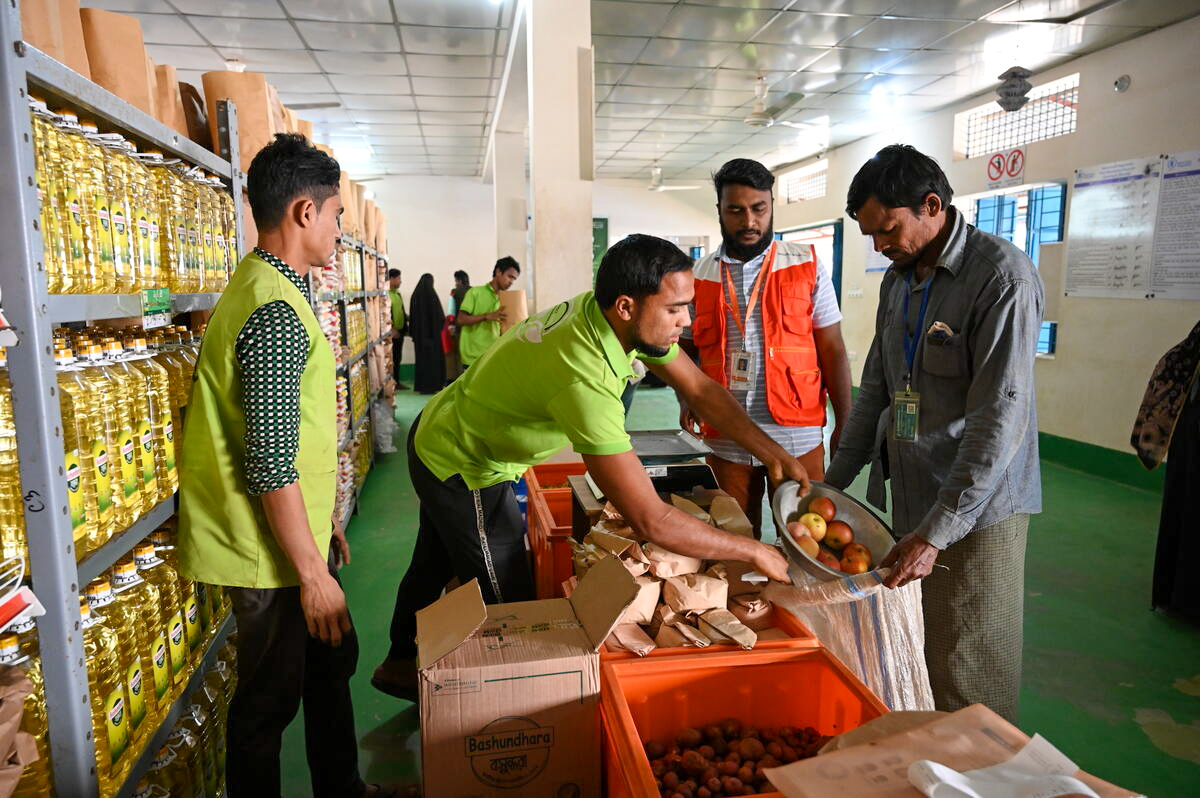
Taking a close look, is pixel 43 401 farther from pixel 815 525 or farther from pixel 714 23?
pixel 714 23

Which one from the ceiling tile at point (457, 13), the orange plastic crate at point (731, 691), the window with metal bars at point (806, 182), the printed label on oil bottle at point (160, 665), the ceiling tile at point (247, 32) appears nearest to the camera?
the orange plastic crate at point (731, 691)

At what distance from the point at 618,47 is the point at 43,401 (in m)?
5.86

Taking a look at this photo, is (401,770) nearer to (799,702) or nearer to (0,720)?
(799,702)

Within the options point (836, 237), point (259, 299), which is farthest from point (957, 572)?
point (836, 237)

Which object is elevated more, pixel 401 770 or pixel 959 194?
pixel 959 194

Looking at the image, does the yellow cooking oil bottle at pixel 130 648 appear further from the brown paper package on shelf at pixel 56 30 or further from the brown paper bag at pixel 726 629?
the brown paper bag at pixel 726 629

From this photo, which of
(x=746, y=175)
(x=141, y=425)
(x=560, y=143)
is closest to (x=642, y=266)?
(x=746, y=175)

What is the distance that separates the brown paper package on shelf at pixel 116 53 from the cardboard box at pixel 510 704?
1.44 m

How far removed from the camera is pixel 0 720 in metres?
1.01

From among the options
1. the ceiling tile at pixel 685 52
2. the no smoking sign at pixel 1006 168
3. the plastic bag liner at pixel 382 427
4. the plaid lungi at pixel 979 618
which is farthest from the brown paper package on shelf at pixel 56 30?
the no smoking sign at pixel 1006 168

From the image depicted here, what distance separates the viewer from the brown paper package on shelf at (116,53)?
1.70 m

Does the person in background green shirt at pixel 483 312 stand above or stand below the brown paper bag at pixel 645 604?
above

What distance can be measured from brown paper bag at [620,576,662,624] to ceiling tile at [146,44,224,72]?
249 inches

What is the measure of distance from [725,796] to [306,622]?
0.97 metres
